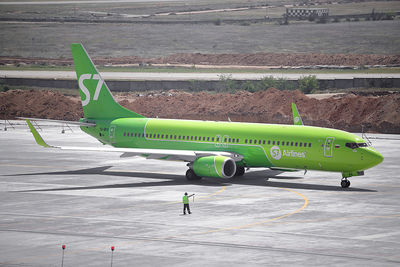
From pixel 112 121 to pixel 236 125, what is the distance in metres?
10.9

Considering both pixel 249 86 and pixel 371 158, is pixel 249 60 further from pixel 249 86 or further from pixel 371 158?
pixel 371 158

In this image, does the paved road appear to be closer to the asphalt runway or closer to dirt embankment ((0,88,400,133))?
dirt embankment ((0,88,400,133))

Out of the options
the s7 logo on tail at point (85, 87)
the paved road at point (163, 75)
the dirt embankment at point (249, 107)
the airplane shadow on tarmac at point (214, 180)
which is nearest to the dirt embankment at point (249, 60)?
the paved road at point (163, 75)

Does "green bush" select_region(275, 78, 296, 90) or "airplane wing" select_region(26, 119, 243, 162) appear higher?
"green bush" select_region(275, 78, 296, 90)

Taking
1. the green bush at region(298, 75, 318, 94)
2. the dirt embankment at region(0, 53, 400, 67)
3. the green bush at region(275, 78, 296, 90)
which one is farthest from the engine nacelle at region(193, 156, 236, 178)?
the dirt embankment at region(0, 53, 400, 67)

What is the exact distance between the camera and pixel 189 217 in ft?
139

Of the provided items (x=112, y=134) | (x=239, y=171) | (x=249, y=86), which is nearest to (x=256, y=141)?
(x=239, y=171)

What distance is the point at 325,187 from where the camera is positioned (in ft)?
176

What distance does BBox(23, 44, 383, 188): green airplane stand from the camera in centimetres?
5262

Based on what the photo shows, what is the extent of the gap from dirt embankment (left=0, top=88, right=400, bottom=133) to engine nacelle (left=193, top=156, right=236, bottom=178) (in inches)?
1669

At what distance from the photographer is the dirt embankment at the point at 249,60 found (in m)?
160

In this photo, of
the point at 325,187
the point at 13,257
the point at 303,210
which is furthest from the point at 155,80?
the point at 13,257

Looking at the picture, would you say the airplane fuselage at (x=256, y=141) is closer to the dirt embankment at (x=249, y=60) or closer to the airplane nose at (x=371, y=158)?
the airplane nose at (x=371, y=158)

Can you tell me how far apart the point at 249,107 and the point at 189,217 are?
6359 centimetres
